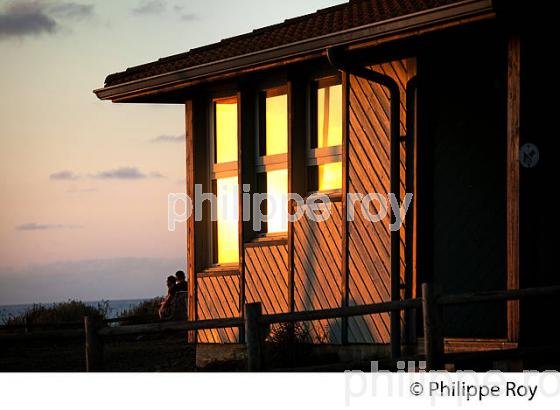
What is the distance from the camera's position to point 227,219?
48.0 feet

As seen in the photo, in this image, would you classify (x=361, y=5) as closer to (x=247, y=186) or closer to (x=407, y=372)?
(x=247, y=186)

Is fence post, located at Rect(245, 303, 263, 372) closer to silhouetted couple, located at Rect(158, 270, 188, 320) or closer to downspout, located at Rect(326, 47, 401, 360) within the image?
downspout, located at Rect(326, 47, 401, 360)

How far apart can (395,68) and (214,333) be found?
14.6 ft

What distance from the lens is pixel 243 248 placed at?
1394cm

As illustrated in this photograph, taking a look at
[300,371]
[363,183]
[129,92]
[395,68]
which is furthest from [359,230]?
[129,92]

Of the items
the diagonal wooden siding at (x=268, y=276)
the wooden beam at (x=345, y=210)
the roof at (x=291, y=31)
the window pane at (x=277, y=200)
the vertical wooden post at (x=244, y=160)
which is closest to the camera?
the roof at (x=291, y=31)


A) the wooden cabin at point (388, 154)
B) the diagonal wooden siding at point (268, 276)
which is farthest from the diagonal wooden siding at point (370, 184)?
the diagonal wooden siding at point (268, 276)

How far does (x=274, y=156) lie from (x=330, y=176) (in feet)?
3.31

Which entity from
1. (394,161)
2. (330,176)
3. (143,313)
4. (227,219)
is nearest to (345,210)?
(330,176)

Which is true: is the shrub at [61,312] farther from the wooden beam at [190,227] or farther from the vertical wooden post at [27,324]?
the wooden beam at [190,227]

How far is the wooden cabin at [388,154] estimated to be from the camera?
10.9 meters

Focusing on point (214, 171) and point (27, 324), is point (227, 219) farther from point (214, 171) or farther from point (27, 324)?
point (27, 324)
